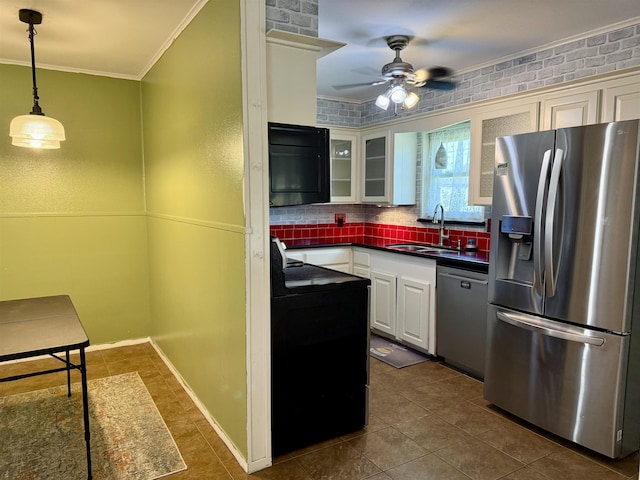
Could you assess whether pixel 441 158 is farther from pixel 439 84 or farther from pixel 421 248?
pixel 421 248

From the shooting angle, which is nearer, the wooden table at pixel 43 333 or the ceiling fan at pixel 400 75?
the wooden table at pixel 43 333

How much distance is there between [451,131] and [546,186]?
197cm

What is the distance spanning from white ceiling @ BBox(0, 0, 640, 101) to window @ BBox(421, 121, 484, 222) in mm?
744

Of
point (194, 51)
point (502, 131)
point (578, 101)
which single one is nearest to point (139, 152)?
point (194, 51)

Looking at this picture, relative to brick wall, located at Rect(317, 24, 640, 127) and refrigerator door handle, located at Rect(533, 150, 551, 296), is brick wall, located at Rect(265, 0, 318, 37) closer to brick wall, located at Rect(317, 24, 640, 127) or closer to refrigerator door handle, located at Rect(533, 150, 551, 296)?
refrigerator door handle, located at Rect(533, 150, 551, 296)

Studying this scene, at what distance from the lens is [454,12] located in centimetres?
264

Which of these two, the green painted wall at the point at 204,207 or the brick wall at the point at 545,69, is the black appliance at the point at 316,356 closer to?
the green painted wall at the point at 204,207

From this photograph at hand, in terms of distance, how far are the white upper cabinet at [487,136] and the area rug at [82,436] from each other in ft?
9.49

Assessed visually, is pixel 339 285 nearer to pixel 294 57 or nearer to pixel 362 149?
pixel 294 57

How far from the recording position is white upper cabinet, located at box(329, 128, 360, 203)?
16.0 feet

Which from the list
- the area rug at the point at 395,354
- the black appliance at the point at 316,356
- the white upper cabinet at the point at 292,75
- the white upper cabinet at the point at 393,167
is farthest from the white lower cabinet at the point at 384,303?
the white upper cabinet at the point at 292,75

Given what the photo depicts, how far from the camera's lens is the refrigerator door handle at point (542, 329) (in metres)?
2.32

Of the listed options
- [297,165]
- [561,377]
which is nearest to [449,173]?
[561,377]

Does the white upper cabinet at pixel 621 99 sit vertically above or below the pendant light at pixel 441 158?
above
